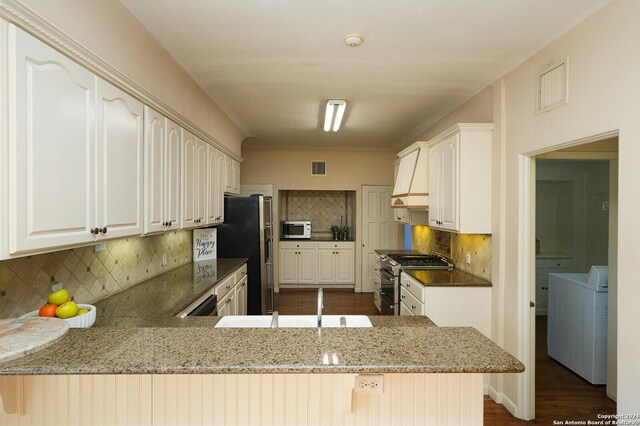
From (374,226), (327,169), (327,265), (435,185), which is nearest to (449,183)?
Answer: (435,185)

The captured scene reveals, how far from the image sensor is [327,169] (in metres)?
6.62

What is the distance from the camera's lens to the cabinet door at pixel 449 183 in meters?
3.25

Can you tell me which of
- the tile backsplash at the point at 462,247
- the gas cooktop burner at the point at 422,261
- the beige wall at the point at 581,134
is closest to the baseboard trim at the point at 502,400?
the beige wall at the point at 581,134

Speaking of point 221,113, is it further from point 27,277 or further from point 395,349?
point 395,349

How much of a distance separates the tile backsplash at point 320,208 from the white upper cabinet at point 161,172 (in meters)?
4.59

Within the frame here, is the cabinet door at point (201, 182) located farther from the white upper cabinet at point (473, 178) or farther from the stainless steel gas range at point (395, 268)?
the white upper cabinet at point (473, 178)

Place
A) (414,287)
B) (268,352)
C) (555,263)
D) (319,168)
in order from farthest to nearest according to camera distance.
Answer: (319,168), (555,263), (414,287), (268,352)

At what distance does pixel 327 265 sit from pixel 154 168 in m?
4.75

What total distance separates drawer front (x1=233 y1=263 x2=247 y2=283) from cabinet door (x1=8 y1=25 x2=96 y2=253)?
7.40 ft

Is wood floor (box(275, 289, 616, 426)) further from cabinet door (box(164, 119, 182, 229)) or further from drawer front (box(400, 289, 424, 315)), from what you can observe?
cabinet door (box(164, 119, 182, 229))

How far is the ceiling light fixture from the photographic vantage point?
140 inches

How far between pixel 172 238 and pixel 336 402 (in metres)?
2.75

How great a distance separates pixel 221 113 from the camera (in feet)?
13.4

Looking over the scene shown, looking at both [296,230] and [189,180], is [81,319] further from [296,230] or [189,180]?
[296,230]
